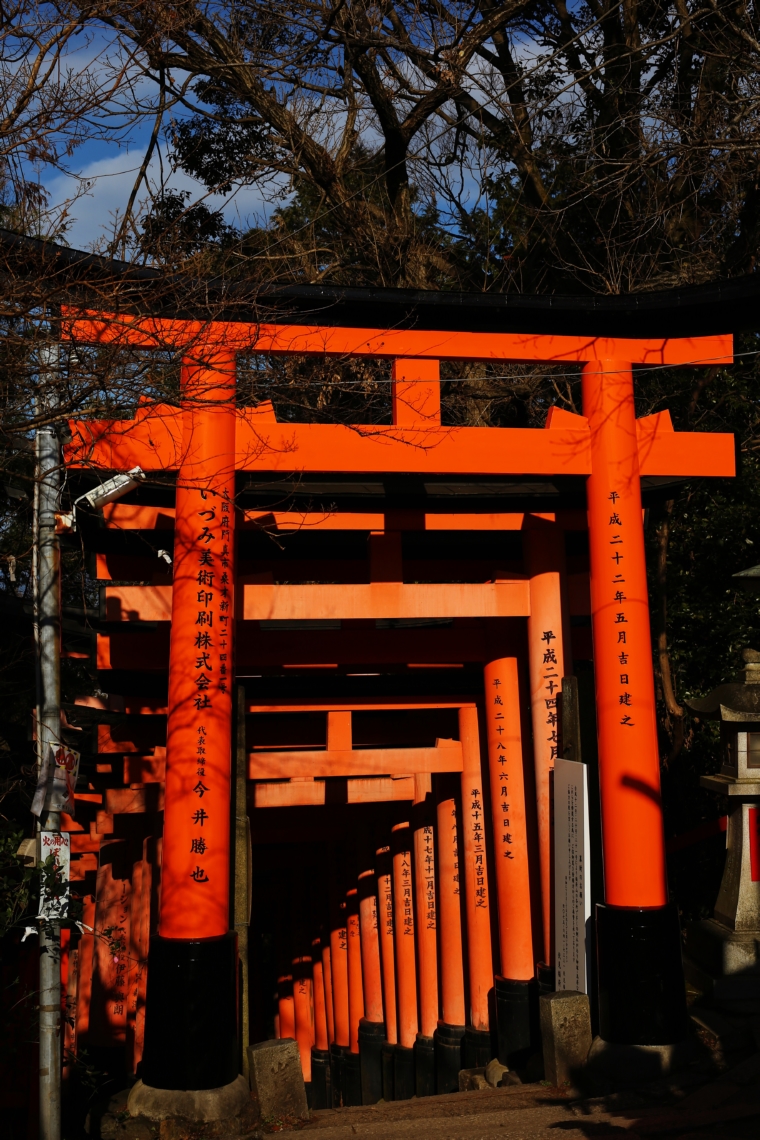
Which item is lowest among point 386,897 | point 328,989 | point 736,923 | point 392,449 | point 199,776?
point 328,989

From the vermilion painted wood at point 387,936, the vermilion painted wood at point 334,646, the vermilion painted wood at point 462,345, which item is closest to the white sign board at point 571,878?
the vermilion painted wood at point 334,646

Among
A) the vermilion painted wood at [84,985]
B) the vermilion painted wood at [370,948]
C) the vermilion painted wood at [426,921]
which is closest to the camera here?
the vermilion painted wood at [426,921]

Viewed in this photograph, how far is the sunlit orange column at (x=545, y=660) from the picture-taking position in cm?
710

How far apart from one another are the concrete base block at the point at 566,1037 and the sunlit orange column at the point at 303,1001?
9.71 m

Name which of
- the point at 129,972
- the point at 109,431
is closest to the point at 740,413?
the point at 109,431

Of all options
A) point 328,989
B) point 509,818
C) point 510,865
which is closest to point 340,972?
point 328,989

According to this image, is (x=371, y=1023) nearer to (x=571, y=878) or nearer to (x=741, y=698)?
(x=571, y=878)

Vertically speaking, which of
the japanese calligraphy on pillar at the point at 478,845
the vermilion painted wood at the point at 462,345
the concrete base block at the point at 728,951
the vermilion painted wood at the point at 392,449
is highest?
the vermilion painted wood at the point at 462,345

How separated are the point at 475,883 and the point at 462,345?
459 cm

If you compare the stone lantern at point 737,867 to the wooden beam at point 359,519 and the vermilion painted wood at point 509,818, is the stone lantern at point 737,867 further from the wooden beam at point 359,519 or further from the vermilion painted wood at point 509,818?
the wooden beam at point 359,519

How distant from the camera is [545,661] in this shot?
722cm

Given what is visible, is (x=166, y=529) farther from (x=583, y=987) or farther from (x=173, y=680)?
(x=583, y=987)

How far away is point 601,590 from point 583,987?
8.13 feet

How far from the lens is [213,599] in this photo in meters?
6.31
